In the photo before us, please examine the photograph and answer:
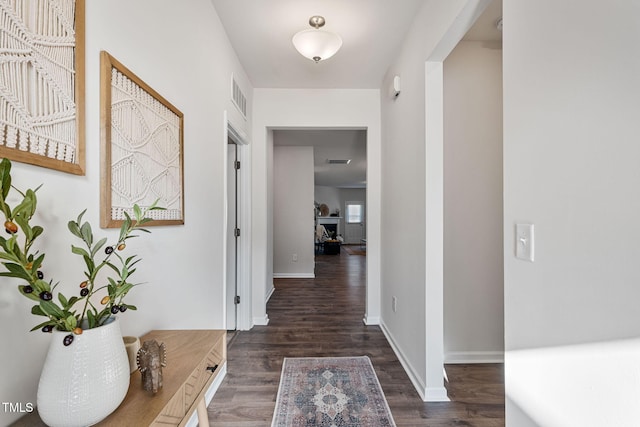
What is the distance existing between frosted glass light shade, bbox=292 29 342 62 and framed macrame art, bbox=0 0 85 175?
1369 mm

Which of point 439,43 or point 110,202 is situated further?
point 439,43

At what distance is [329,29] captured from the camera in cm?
227

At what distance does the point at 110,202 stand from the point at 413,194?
189 centimetres

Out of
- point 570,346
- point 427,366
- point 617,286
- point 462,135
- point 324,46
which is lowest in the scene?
point 427,366

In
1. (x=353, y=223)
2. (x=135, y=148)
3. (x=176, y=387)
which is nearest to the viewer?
(x=176, y=387)

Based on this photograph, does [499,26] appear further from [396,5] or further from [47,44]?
[47,44]

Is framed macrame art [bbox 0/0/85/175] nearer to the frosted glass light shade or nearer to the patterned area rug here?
the frosted glass light shade

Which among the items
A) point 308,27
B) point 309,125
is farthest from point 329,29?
point 309,125

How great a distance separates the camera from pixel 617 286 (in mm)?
653

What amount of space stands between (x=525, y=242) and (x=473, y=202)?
59.5 inches

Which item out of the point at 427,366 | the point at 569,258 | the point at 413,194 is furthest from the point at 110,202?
the point at 427,366

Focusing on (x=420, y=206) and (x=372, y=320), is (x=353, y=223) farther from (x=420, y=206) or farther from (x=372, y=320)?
(x=420, y=206)

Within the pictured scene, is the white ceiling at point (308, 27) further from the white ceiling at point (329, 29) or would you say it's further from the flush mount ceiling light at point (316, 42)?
the flush mount ceiling light at point (316, 42)

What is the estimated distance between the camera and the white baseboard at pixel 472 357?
237 centimetres
